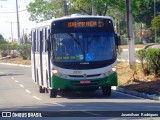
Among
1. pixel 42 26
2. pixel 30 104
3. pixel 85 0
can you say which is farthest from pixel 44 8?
pixel 30 104

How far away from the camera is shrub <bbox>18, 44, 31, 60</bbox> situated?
6211cm

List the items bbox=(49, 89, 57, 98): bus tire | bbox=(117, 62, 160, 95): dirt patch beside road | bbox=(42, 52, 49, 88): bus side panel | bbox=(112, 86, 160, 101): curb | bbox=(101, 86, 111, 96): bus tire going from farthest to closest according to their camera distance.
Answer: bbox=(117, 62, 160, 95): dirt patch beside road → bbox=(42, 52, 49, 88): bus side panel → bbox=(101, 86, 111, 96): bus tire → bbox=(49, 89, 57, 98): bus tire → bbox=(112, 86, 160, 101): curb

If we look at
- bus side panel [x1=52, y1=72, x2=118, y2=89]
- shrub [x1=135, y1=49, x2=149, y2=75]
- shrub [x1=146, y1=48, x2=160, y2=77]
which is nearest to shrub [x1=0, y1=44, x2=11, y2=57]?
shrub [x1=135, y1=49, x2=149, y2=75]

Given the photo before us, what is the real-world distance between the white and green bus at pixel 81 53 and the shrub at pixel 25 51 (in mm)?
40377

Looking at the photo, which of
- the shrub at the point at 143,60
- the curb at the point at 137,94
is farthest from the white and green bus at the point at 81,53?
the shrub at the point at 143,60

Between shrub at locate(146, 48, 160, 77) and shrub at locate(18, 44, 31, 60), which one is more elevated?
shrub at locate(146, 48, 160, 77)

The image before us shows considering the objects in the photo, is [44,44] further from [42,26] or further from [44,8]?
[44,8]

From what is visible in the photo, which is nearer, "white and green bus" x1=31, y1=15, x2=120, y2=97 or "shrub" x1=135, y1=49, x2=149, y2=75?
"white and green bus" x1=31, y1=15, x2=120, y2=97

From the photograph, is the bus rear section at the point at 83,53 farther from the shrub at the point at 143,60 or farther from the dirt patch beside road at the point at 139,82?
the shrub at the point at 143,60

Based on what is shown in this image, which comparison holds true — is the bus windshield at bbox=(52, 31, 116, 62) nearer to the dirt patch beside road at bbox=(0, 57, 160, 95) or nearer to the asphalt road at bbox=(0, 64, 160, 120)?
the asphalt road at bbox=(0, 64, 160, 120)

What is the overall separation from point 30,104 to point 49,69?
9.44 feet

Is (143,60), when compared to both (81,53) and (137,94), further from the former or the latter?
(81,53)

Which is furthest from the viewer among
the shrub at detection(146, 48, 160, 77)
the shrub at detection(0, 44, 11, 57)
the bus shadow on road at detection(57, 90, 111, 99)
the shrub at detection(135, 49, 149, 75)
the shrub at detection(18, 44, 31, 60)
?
the shrub at detection(0, 44, 11, 57)

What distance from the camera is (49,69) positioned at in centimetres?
2170
